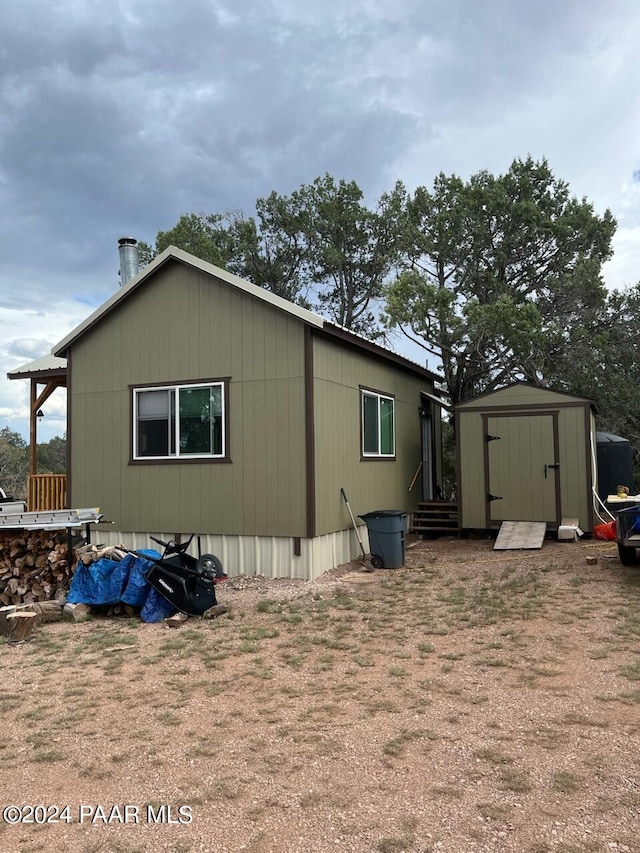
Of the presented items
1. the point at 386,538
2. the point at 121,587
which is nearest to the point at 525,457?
the point at 386,538

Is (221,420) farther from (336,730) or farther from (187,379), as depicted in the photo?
(336,730)

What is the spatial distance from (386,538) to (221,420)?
2.87m

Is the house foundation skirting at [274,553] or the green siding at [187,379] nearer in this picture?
the house foundation skirting at [274,553]

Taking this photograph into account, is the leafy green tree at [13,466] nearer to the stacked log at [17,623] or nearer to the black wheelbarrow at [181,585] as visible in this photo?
the stacked log at [17,623]

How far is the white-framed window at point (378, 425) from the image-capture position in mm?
10438

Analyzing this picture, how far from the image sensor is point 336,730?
3.71 m

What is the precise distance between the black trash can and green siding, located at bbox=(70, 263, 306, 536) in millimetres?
1244

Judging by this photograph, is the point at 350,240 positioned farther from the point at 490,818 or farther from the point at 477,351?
the point at 490,818

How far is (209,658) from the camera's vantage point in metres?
5.26

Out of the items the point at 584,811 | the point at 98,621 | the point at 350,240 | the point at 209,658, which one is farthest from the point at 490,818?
the point at 350,240

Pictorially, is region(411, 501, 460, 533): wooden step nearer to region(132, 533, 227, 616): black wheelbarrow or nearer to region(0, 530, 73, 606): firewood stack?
region(132, 533, 227, 616): black wheelbarrow

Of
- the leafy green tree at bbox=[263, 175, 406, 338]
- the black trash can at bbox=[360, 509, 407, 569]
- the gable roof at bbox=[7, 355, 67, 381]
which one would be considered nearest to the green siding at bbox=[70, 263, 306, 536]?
the black trash can at bbox=[360, 509, 407, 569]

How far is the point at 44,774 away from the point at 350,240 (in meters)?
21.5

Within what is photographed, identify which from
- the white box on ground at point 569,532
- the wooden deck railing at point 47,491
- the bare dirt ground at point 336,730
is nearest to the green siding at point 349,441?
the bare dirt ground at point 336,730
